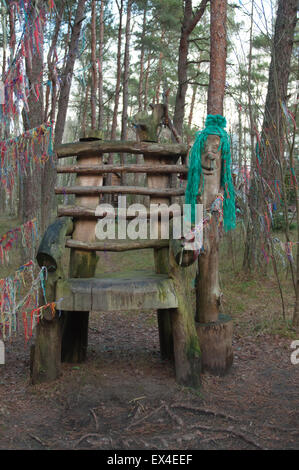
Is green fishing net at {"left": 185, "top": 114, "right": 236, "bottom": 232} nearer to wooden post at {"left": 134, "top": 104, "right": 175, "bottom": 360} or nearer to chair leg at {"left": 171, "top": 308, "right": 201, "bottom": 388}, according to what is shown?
wooden post at {"left": 134, "top": 104, "right": 175, "bottom": 360}

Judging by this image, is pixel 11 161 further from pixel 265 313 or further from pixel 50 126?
pixel 265 313

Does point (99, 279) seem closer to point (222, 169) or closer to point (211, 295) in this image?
point (211, 295)

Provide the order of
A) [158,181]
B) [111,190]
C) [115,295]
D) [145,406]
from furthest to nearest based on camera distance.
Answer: [158,181] → [111,190] → [115,295] → [145,406]

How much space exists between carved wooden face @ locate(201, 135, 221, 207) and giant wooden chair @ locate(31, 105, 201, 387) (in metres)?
0.23

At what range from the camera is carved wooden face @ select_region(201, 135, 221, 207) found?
12.7 feet

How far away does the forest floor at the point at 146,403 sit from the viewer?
→ 2742mm

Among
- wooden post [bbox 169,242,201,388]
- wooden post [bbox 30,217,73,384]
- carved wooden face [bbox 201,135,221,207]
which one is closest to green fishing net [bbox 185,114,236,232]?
carved wooden face [bbox 201,135,221,207]

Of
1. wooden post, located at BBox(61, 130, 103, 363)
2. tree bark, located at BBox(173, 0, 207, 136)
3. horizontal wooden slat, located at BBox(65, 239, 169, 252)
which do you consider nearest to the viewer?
horizontal wooden slat, located at BBox(65, 239, 169, 252)

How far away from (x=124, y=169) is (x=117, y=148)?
0.20 meters

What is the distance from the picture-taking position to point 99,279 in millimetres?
3666

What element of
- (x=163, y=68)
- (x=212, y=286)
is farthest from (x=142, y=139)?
(x=163, y=68)

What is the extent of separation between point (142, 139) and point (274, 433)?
103 inches

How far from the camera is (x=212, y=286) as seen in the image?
3.95 m

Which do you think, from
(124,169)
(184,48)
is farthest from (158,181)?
(184,48)
